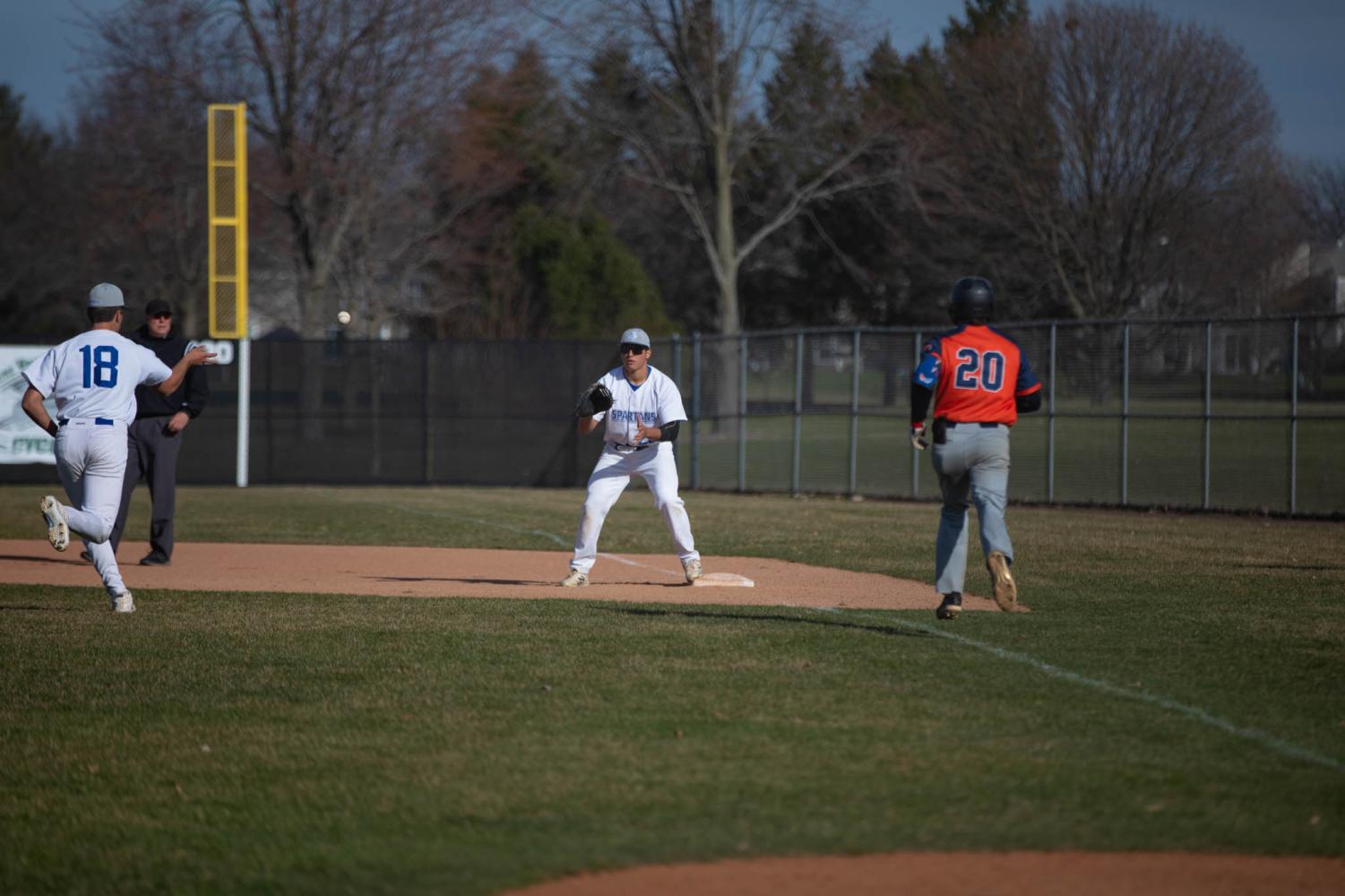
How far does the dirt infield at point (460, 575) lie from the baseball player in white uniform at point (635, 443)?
1.62 ft

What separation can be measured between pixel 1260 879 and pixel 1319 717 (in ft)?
7.70

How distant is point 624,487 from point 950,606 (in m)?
3.29

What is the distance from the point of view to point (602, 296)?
129ft

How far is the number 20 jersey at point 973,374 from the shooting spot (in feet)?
28.7

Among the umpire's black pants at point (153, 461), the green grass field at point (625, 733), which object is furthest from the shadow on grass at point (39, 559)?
the green grass field at point (625, 733)

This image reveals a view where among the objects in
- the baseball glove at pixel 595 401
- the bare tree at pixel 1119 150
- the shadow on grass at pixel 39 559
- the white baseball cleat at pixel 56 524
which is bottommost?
the shadow on grass at pixel 39 559

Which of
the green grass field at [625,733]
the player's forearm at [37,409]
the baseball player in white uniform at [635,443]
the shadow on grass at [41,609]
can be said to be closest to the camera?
the green grass field at [625,733]

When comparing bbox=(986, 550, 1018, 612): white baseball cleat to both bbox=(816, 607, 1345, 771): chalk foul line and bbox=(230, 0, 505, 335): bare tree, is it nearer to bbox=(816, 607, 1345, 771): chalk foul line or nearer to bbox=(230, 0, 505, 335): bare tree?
bbox=(816, 607, 1345, 771): chalk foul line

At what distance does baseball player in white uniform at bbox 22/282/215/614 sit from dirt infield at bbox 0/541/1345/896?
1.24 m

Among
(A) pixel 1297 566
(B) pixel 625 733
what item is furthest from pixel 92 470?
(A) pixel 1297 566

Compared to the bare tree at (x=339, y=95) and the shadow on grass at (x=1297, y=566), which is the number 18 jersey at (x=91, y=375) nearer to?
the shadow on grass at (x=1297, y=566)

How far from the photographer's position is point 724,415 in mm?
25906

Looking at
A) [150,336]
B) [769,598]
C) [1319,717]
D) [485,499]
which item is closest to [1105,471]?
[485,499]

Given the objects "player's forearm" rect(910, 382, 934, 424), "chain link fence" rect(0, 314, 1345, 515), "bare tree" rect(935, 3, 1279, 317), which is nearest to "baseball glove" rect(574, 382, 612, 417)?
"player's forearm" rect(910, 382, 934, 424)
